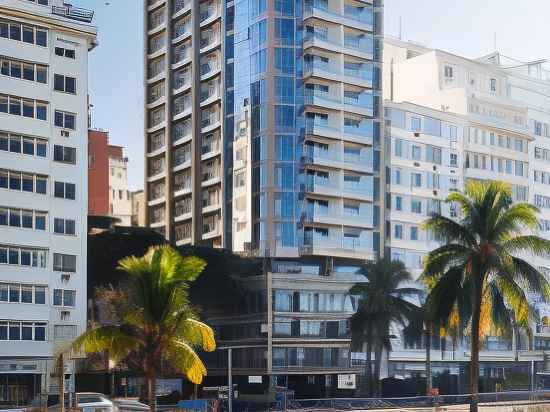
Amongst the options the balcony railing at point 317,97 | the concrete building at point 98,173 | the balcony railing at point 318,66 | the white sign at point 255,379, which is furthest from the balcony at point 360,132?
the white sign at point 255,379

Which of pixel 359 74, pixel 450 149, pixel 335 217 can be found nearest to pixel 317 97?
pixel 359 74

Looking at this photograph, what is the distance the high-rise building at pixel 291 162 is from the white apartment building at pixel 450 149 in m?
4.48

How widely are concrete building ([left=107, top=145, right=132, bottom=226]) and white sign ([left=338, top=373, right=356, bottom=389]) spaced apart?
4322 cm

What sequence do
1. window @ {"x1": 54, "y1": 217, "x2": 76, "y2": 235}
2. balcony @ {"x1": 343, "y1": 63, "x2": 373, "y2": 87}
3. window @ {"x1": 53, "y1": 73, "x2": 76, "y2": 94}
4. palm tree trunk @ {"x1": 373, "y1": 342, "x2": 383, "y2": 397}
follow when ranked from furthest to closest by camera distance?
balcony @ {"x1": 343, "y1": 63, "x2": 373, "y2": 87}, palm tree trunk @ {"x1": 373, "y1": 342, "x2": 383, "y2": 397}, window @ {"x1": 53, "y1": 73, "x2": 76, "y2": 94}, window @ {"x1": 54, "y1": 217, "x2": 76, "y2": 235}

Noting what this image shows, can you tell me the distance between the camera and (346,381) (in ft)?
309

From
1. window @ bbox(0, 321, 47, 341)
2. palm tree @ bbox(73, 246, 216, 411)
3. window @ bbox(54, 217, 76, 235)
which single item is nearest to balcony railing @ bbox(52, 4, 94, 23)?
window @ bbox(54, 217, 76, 235)

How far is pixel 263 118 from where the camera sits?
310 feet

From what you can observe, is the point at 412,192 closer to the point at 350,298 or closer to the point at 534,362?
the point at 350,298

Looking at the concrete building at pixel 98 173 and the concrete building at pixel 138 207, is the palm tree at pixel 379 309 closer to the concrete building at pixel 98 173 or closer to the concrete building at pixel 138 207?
the concrete building at pixel 98 173

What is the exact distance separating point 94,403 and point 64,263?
21.7 meters

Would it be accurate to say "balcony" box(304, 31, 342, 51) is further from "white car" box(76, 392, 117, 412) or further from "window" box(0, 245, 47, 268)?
"white car" box(76, 392, 117, 412)

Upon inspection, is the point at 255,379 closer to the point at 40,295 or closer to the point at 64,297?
the point at 64,297

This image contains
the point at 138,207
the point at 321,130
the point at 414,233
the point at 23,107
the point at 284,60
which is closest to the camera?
the point at 23,107

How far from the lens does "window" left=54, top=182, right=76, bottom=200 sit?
2982 inches
